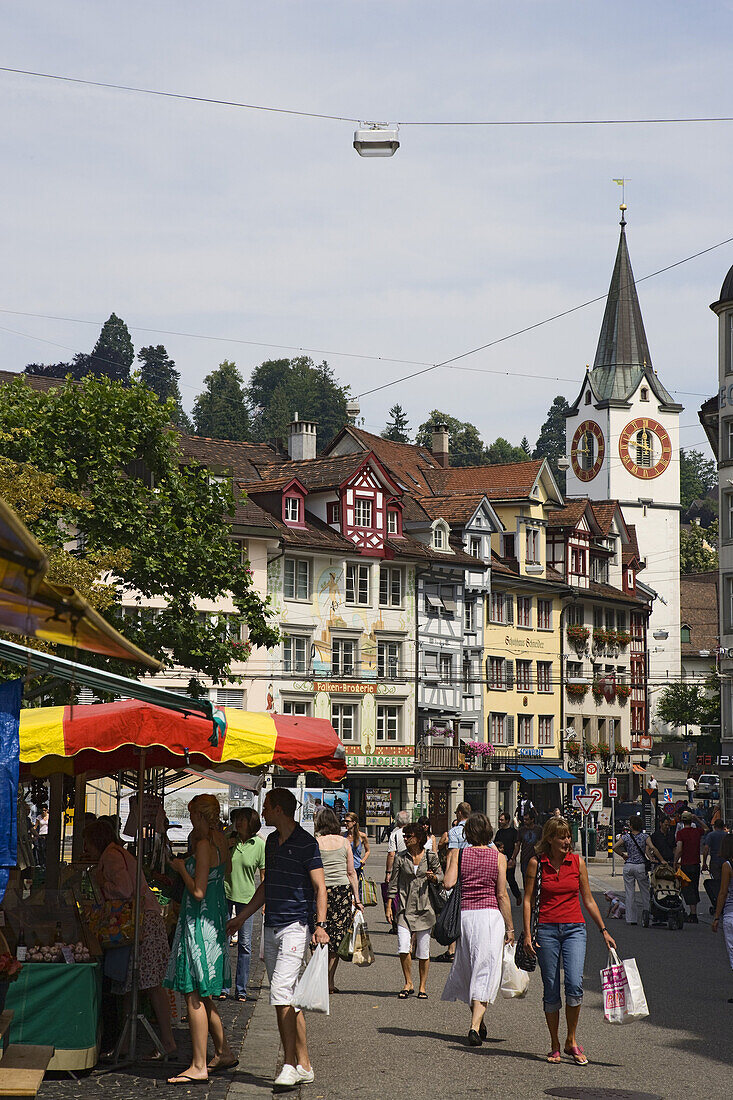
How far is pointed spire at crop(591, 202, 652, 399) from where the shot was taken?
104125 mm

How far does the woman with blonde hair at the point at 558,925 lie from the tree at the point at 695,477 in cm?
15433

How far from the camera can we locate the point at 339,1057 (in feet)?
37.4

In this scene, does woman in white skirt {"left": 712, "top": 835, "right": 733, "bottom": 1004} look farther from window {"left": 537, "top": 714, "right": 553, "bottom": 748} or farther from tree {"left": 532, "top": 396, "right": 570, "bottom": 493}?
tree {"left": 532, "top": 396, "right": 570, "bottom": 493}

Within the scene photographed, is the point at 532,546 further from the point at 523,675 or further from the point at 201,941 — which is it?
the point at 201,941

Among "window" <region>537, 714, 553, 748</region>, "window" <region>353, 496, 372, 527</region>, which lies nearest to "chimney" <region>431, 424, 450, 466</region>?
"window" <region>537, 714, 553, 748</region>

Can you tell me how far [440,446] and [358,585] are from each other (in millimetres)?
19348

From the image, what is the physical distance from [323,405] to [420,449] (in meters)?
71.0

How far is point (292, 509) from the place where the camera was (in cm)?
5928

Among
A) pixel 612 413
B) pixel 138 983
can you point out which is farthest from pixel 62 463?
pixel 612 413

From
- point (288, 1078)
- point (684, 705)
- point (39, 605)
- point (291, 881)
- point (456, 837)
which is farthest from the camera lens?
point (684, 705)

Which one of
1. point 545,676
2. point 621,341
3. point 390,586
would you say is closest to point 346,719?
point 390,586

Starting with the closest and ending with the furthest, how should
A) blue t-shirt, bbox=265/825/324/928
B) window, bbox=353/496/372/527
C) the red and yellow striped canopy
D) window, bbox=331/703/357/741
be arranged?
blue t-shirt, bbox=265/825/324/928
the red and yellow striped canopy
window, bbox=331/703/357/741
window, bbox=353/496/372/527

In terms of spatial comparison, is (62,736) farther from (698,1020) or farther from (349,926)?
(698,1020)

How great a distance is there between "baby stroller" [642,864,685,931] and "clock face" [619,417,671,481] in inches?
3074
